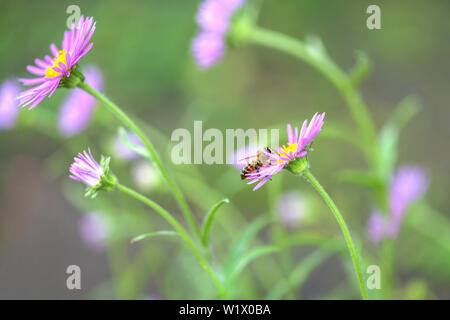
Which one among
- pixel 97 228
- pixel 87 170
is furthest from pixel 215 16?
pixel 97 228

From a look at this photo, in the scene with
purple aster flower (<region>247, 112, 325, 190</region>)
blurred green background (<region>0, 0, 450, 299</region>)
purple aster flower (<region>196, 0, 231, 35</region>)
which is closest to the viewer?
purple aster flower (<region>247, 112, 325, 190</region>)

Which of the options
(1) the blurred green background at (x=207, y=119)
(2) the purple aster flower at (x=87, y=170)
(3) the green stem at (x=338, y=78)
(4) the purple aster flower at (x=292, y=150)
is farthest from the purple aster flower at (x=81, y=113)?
(4) the purple aster flower at (x=292, y=150)

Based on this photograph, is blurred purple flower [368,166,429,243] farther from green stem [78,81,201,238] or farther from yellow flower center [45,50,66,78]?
yellow flower center [45,50,66,78]

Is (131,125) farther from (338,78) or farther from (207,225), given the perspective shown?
(338,78)

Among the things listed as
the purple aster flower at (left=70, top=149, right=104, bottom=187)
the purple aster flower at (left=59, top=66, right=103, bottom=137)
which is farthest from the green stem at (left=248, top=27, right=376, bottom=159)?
the purple aster flower at (left=70, top=149, right=104, bottom=187)

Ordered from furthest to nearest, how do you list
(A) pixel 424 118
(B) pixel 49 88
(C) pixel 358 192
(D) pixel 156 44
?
(D) pixel 156 44 → (A) pixel 424 118 → (C) pixel 358 192 → (B) pixel 49 88
